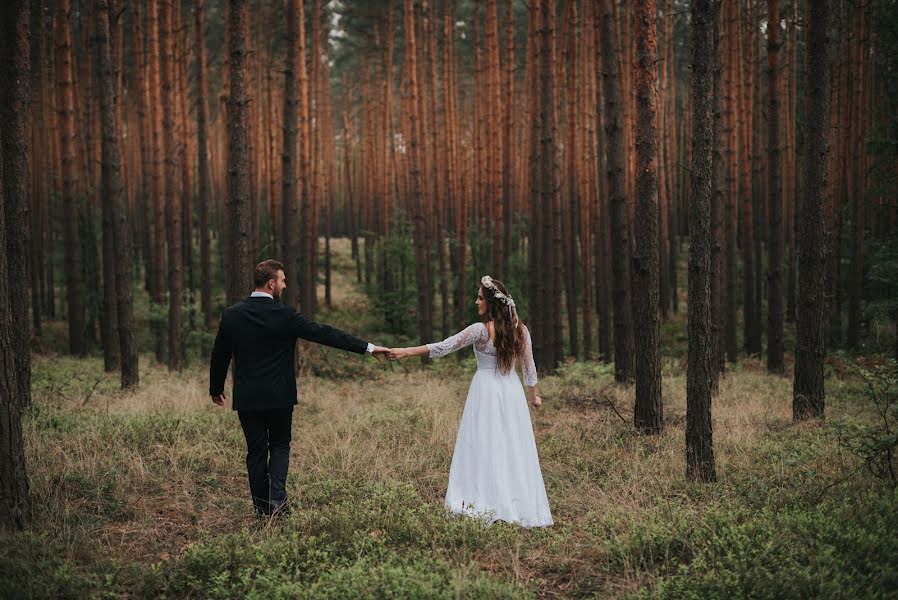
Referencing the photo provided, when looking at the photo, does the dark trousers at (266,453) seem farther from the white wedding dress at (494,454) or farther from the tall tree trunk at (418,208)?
the tall tree trunk at (418,208)

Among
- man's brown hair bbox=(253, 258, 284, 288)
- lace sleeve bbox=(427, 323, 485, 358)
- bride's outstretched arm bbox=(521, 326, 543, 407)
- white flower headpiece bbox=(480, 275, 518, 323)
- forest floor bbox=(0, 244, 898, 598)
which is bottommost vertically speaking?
forest floor bbox=(0, 244, 898, 598)

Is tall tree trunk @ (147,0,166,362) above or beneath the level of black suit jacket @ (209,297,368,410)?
above

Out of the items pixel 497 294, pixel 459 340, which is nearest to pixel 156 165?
pixel 459 340

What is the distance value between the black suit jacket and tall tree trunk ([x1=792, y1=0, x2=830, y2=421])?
20.9 feet

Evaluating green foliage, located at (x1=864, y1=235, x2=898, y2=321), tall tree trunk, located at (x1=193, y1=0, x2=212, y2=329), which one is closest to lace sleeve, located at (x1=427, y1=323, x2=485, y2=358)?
green foliage, located at (x1=864, y1=235, x2=898, y2=321)

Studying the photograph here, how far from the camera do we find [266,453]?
18.4ft

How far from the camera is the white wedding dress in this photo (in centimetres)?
565

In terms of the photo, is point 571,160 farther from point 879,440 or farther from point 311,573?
point 311,573

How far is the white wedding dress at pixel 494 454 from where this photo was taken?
18.5ft

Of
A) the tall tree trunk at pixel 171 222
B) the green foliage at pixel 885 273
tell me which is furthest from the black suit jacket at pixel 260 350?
the green foliage at pixel 885 273

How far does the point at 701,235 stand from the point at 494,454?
275 centimetres

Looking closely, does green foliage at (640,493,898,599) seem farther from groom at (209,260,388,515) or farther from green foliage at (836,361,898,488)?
groom at (209,260,388,515)

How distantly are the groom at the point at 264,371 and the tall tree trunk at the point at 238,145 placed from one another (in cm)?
413

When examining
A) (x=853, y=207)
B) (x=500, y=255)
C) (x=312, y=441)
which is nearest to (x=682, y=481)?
(x=312, y=441)
